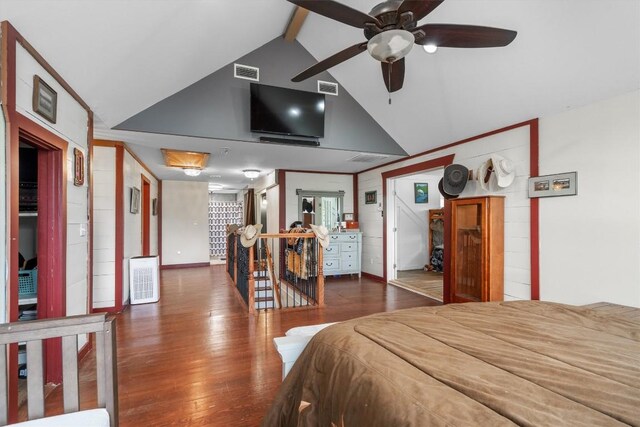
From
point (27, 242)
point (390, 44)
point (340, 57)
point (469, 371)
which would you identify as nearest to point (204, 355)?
point (27, 242)

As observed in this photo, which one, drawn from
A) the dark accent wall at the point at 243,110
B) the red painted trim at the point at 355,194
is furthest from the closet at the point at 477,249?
the red painted trim at the point at 355,194

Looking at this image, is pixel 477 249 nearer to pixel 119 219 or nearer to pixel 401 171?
pixel 401 171

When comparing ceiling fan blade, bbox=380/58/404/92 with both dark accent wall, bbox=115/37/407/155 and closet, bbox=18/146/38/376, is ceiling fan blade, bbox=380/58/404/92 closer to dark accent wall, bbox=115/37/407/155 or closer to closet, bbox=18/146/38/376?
dark accent wall, bbox=115/37/407/155

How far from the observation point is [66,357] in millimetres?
1112

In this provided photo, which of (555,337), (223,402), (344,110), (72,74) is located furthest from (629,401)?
(344,110)

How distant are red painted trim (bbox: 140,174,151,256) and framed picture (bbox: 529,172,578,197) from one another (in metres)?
6.47

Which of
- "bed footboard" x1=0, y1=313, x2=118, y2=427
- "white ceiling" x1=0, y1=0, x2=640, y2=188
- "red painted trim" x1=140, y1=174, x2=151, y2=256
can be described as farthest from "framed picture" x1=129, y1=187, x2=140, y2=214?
"bed footboard" x1=0, y1=313, x2=118, y2=427

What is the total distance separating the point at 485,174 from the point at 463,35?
227cm

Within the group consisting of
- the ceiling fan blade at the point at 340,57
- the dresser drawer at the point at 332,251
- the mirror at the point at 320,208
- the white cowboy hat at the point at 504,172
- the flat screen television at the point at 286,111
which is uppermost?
the flat screen television at the point at 286,111

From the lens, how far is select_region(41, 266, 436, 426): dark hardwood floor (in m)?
2.03

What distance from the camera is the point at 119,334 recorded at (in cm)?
333

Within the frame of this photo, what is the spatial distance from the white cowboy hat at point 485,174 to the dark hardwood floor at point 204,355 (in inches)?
76.0

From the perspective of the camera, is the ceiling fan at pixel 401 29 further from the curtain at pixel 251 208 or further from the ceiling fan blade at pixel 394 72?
the curtain at pixel 251 208

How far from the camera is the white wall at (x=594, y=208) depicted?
259 cm
